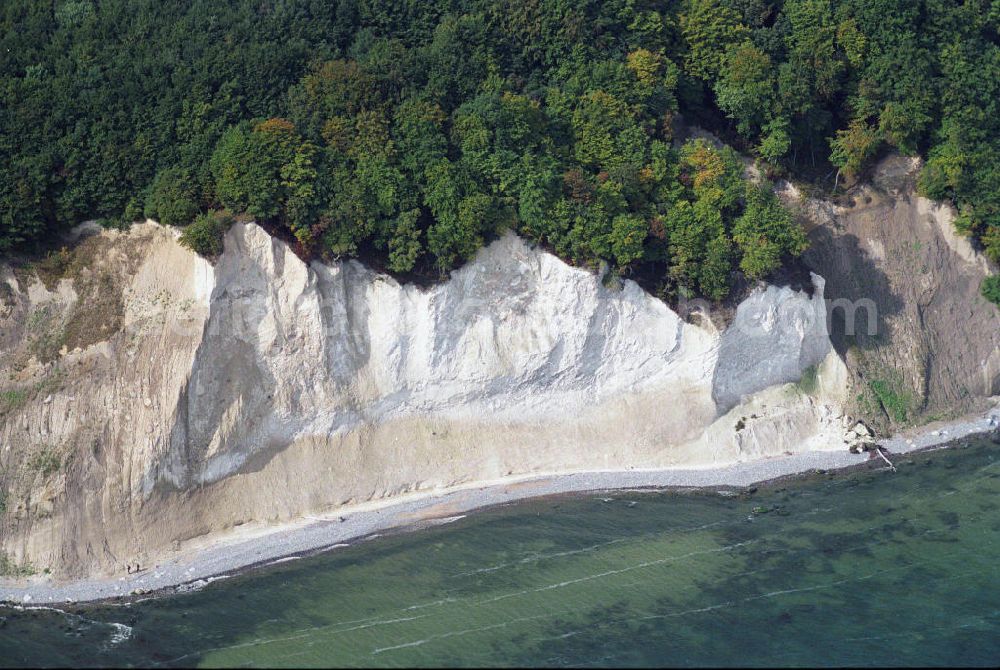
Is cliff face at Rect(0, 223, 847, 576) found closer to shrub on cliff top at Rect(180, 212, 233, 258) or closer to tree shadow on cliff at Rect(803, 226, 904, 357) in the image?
shrub on cliff top at Rect(180, 212, 233, 258)

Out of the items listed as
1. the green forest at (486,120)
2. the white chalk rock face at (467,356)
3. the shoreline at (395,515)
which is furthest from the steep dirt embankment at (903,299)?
the white chalk rock face at (467,356)

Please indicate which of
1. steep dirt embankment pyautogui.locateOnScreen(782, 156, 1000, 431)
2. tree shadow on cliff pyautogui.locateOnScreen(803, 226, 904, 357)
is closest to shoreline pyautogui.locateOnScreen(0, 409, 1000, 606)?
steep dirt embankment pyautogui.locateOnScreen(782, 156, 1000, 431)

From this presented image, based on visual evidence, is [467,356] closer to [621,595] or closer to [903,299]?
[621,595]

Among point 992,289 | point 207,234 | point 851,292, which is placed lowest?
point 992,289

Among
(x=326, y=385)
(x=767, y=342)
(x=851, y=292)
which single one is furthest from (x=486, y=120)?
(x=851, y=292)

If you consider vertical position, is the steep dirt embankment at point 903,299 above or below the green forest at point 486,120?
below

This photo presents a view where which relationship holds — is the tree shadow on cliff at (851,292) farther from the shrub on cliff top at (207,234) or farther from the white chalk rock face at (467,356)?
the shrub on cliff top at (207,234)

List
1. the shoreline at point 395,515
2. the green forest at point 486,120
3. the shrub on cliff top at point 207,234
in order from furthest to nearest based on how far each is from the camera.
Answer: the green forest at point 486,120
the shrub on cliff top at point 207,234
the shoreline at point 395,515
